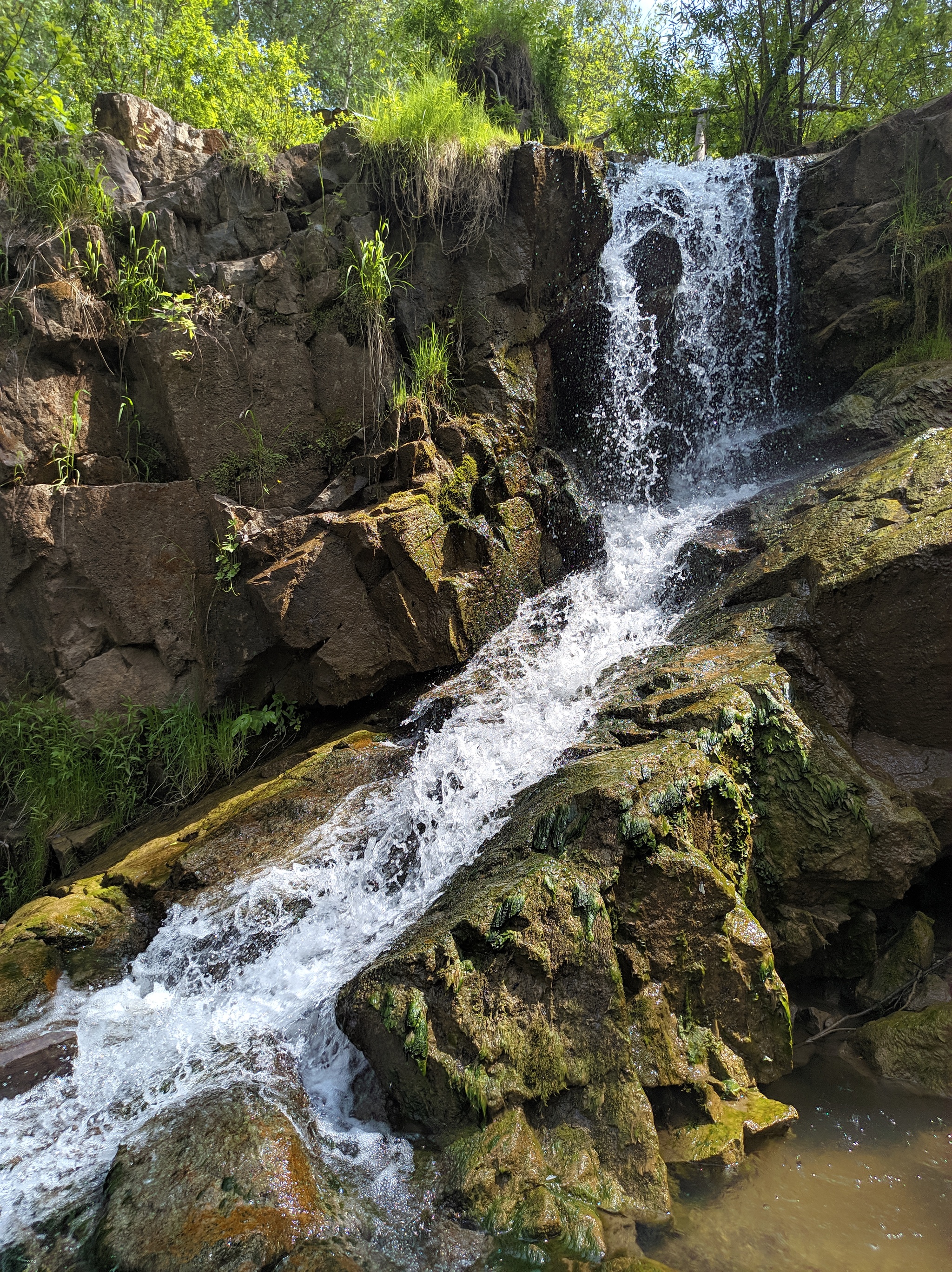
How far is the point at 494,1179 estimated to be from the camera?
2.40 metres

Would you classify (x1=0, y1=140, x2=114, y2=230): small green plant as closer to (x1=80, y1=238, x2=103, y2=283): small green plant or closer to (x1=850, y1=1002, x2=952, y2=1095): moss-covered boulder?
(x1=80, y1=238, x2=103, y2=283): small green plant

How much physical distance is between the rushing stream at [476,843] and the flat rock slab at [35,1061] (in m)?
0.08

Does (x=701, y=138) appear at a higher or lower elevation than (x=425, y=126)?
higher

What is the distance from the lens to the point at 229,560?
557 centimetres

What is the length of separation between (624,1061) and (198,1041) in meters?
1.79

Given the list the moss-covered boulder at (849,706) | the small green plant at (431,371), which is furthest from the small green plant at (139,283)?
the moss-covered boulder at (849,706)

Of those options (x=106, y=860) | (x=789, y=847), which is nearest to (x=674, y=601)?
(x=789, y=847)

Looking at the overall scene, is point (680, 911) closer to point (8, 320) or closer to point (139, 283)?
point (139, 283)

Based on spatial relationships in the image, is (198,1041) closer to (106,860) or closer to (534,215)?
(106,860)

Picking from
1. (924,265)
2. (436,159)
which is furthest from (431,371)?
(924,265)

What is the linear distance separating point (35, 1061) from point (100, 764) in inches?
103

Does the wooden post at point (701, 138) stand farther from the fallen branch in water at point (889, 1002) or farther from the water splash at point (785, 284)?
the fallen branch in water at point (889, 1002)

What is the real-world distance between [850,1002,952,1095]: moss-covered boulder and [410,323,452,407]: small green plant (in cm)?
510

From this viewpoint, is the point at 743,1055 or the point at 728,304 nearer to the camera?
the point at 743,1055
